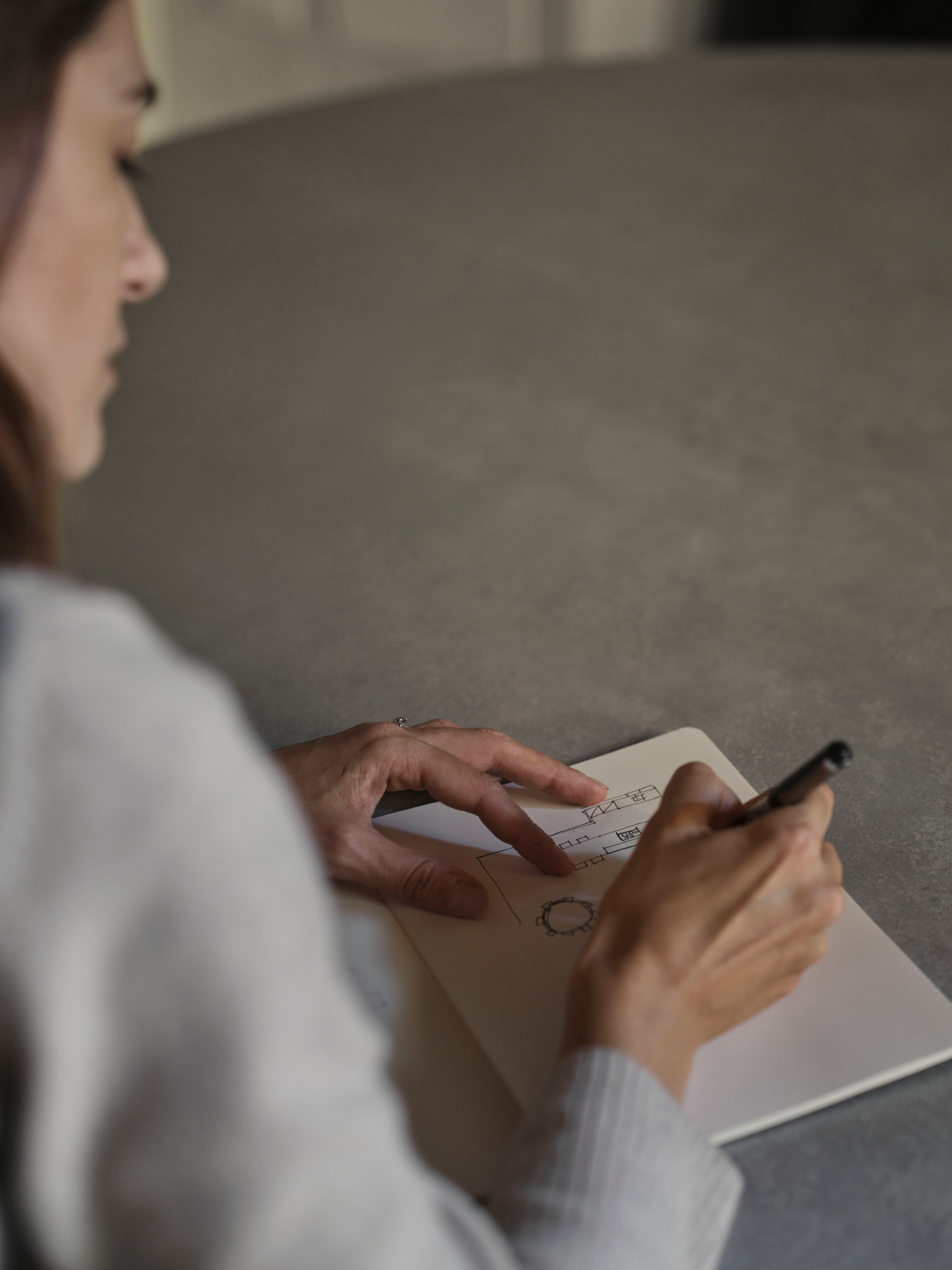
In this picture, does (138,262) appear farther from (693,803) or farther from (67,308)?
(693,803)

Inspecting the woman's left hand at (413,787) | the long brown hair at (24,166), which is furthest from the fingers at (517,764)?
the long brown hair at (24,166)

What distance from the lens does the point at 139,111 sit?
568 millimetres

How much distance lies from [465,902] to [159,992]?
349 mm

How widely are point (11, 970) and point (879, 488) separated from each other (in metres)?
0.89

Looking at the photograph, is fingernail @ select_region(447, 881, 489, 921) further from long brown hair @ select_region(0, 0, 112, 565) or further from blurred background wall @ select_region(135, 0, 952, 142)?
blurred background wall @ select_region(135, 0, 952, 142)

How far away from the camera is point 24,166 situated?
438 mm

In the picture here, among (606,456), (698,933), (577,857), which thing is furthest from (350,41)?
(698,933)

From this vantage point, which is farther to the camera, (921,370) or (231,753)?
(921,370)

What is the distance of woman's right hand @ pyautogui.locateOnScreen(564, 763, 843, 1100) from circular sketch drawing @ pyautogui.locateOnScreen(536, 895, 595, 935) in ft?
0.24

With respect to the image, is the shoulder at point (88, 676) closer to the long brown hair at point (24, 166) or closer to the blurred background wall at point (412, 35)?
the long brown hair at point (24, 166)

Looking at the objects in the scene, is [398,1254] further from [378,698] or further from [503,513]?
[503,513]

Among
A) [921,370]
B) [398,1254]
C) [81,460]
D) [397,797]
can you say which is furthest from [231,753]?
Result: [921,370]

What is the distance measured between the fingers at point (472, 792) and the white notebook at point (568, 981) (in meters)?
0.01

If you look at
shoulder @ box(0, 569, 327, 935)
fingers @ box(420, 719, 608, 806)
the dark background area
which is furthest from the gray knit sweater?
the dark background area
